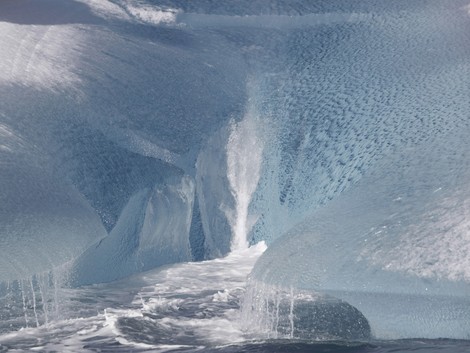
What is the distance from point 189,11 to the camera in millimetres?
5613

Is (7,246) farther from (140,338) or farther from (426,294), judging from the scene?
(426,294)

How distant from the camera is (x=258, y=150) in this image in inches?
205

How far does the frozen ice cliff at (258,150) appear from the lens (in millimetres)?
3361

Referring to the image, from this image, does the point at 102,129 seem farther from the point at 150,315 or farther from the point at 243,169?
the point at 150,315

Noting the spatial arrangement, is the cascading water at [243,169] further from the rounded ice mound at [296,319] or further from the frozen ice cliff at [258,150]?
the rounded ice mound at [296,319]

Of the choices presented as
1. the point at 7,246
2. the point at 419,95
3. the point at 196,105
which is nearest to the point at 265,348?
the point at 7,246

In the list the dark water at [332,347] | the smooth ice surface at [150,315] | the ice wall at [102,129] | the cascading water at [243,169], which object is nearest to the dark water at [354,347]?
the dark water at [332,347]

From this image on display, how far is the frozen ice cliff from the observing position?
3.36 m

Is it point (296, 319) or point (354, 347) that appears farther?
point (296, 319)

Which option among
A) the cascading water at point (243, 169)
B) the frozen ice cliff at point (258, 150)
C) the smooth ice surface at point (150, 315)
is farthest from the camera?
the cascading water at point (243, 169)

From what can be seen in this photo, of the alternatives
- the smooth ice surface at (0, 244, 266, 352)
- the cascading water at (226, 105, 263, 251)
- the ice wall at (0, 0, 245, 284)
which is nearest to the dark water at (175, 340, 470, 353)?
the smooth ice surface at (0, 244, 266, 352)

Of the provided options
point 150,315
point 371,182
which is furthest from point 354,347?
point 150,315

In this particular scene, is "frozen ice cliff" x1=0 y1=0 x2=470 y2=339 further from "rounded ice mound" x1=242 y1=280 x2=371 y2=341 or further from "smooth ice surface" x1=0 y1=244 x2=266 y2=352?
"smooth ice surface" x1=0 y1=244 x2=266 y2=352

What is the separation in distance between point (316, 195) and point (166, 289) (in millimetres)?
914
